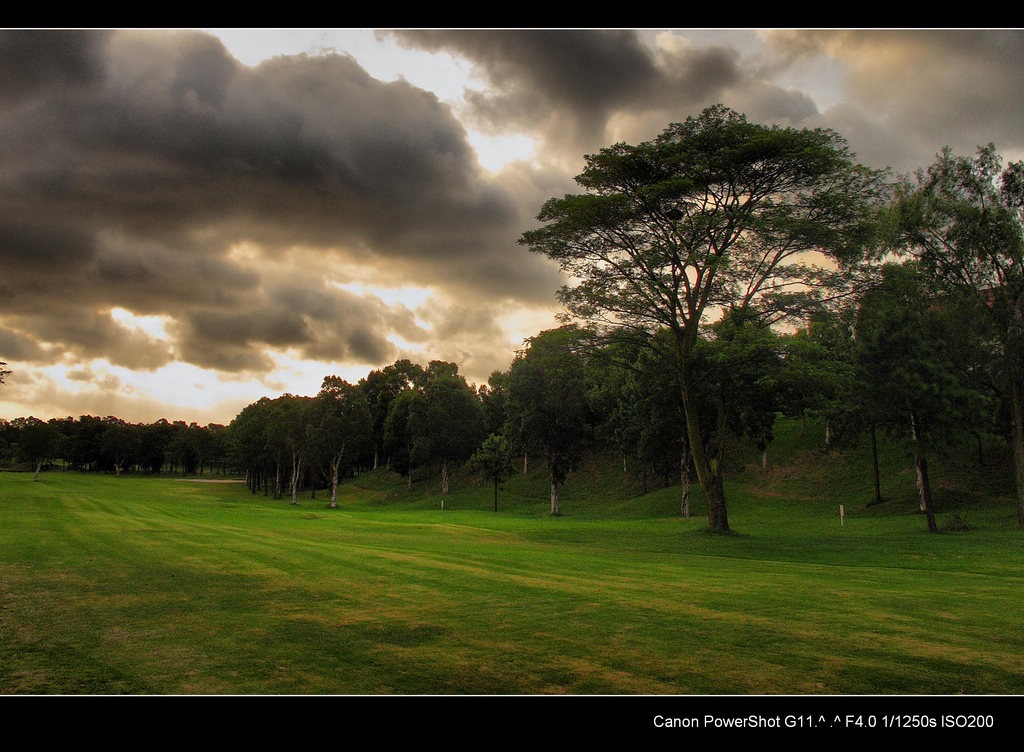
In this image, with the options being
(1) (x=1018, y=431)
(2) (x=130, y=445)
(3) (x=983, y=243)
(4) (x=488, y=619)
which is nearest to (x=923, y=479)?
(1) (x=1018, y=431)

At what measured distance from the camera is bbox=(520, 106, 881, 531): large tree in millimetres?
30203

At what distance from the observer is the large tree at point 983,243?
122ft

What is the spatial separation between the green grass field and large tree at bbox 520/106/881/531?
1400 centimetres

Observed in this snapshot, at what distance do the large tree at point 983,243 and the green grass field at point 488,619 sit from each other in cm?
1743

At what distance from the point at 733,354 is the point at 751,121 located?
38.6 feet

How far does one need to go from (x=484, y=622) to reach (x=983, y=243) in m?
42.6

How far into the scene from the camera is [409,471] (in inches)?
3807

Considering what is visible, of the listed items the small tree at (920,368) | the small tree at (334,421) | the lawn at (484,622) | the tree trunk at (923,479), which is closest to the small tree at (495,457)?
the small tree at (334,421)

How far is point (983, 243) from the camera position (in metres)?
37.9

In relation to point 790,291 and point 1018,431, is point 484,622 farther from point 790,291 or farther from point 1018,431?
point 1018,431

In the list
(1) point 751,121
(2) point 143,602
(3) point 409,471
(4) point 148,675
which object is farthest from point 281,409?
(4) point 148,675

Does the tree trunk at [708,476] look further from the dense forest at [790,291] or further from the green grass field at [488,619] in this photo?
the green grass field at [488,619]

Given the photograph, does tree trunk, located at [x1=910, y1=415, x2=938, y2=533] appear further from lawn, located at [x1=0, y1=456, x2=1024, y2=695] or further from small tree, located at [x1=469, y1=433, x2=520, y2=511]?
small tree, located at [x1=469, y1=433, x2=520, y2=511]
